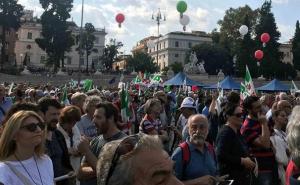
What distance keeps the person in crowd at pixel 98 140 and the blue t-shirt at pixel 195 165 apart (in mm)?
535

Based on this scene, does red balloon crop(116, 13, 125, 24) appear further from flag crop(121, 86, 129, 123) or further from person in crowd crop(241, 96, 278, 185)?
person in crowd crop(241, 96, 278, 185)

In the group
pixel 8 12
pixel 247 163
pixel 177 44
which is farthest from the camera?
pixel 177 44

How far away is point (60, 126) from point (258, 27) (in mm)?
68063

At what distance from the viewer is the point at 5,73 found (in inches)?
2315

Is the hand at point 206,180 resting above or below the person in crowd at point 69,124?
below

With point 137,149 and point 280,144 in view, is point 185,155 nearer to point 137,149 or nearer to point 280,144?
point 280,144

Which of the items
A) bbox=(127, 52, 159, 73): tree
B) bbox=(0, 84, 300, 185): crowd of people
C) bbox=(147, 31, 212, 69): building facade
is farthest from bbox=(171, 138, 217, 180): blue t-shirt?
bbox=(147, 31, 212, 69): building facade

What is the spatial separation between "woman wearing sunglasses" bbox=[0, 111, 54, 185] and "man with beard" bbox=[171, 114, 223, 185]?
46.0 inches

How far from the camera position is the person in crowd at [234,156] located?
4.84m

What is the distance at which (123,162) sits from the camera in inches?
71.1

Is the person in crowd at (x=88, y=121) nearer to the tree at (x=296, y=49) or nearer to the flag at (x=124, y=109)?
the flag at (x=124, y=109)

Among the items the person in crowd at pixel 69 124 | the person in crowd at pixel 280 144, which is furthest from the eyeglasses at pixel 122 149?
the person in crowd at pixel 280 144

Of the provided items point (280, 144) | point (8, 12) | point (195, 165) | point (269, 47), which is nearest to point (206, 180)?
point (195, 165)

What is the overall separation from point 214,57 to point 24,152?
3130 inches
